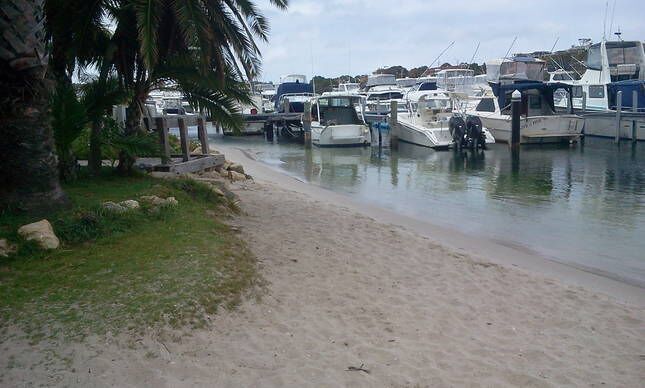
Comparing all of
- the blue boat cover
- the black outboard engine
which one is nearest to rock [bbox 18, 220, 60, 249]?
the black outboard engine

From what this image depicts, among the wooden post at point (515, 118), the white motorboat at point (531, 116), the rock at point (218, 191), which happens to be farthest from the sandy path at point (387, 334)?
the white motorboat at point (531, 116)

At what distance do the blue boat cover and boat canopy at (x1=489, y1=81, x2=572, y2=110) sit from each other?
3.79 meters

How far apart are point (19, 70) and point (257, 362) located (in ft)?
14.2

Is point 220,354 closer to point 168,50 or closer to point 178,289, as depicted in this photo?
point 178,289

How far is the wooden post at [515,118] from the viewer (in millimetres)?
28906

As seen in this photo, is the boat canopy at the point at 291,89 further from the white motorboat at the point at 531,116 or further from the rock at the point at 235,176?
the rock at the point at 235,176

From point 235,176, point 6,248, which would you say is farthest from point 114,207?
point 235,176

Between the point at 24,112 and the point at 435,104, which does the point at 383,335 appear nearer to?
the point at 24,112

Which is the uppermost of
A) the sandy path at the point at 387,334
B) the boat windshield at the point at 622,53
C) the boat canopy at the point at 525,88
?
the boat windshield at the point at 622,53

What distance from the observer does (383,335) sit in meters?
5.55

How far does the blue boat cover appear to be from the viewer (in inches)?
1252

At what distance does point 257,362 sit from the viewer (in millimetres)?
4789

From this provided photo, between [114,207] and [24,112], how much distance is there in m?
1.44

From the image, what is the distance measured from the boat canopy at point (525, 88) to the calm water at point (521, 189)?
2.96 m
